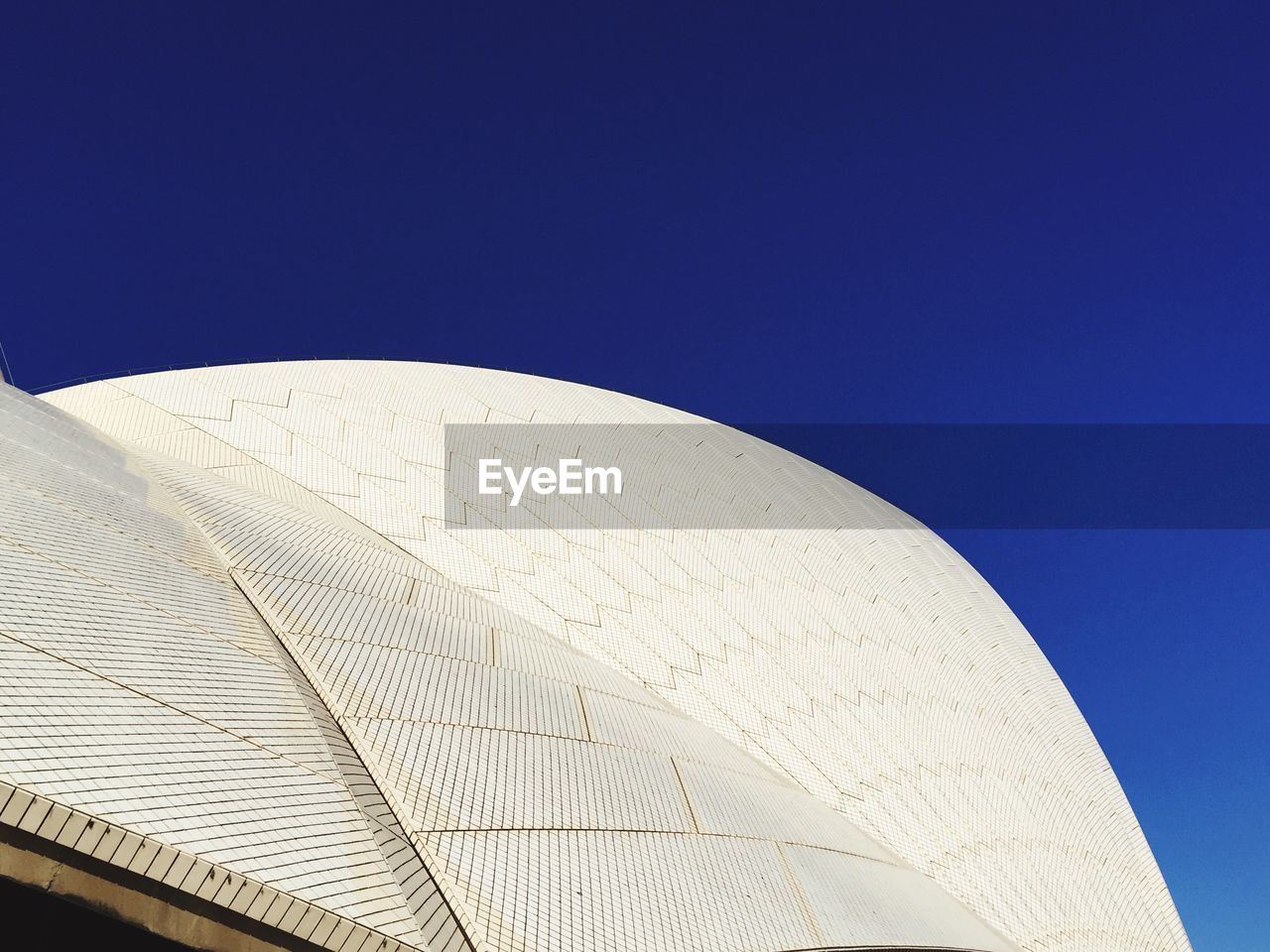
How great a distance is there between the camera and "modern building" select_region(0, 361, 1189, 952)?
4727mm

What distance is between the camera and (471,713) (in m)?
7.63

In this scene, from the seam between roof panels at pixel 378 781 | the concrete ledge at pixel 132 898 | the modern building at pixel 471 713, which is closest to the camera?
the concrete ledge at pixel 132 898

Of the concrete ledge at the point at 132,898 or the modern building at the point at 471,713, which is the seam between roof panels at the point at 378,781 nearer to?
the modern building at the point at 471,713

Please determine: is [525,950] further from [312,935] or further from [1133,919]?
[1133,919]

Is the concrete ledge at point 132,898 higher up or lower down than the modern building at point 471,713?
lower down

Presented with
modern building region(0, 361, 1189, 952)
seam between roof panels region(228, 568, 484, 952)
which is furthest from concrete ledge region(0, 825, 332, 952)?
seam between roof panels region(228, 568, 484, 952)

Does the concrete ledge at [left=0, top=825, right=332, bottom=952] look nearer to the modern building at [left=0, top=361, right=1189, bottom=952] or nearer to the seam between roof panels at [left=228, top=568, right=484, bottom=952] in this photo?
the modern building at [left=0, top=361, right=1189, bottom=952]

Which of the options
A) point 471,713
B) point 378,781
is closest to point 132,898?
point 378,781

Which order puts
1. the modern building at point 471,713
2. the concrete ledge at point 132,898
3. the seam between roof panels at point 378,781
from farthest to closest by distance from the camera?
1. the seam between roof panels at point 378,781
2. the modern building at point 471,713
3. the concrete ledge at point 132,898

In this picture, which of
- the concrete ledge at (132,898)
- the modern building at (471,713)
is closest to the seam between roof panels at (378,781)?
the modern building at (471,713)

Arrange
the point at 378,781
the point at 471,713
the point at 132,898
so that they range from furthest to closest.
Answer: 1. the point at 471,713
2. the point at 378,781
3. the point at 132,898

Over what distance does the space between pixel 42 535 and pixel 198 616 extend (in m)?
1.55

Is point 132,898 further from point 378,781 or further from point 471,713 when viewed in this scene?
point 471,713

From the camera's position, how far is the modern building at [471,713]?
15.5 feet
